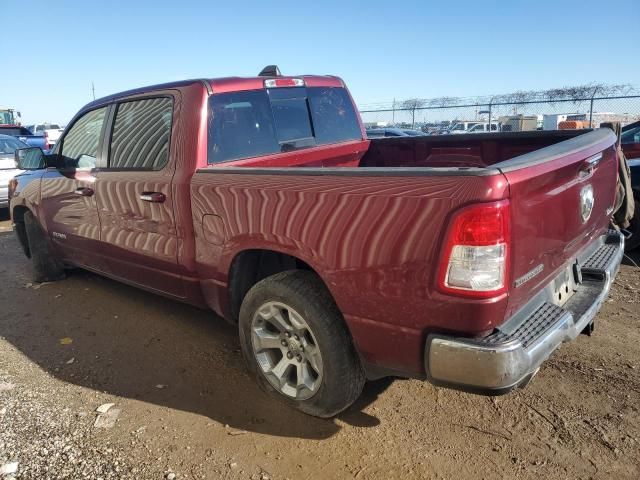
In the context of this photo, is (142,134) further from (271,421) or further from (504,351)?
(504,351)

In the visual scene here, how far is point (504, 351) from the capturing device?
2047 millimetres

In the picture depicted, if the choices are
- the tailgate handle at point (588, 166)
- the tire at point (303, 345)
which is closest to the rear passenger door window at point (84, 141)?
the tire at point (303, 345)

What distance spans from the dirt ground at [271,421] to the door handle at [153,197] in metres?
1.14

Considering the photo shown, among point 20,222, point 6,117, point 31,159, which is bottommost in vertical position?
point 20,222

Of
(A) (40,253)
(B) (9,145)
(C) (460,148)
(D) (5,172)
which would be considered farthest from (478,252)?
(B) (9,145)

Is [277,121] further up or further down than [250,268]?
further up

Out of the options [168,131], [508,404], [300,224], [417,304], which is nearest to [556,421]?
[508,404]

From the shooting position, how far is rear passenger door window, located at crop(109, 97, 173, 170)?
3.49 meters

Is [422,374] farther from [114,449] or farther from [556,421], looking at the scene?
[114,449]

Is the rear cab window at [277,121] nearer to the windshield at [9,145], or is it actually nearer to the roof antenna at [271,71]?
the roof antenna at [271,71]

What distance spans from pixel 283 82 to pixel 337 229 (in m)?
1.93

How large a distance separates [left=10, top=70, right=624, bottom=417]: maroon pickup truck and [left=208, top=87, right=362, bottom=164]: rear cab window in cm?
1

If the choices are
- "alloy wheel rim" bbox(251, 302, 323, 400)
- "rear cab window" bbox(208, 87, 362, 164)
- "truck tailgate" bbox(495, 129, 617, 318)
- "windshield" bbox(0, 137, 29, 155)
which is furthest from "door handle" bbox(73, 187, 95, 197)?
"windshield" bbox(0, 137, 29, 155)

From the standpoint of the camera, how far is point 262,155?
359cm
